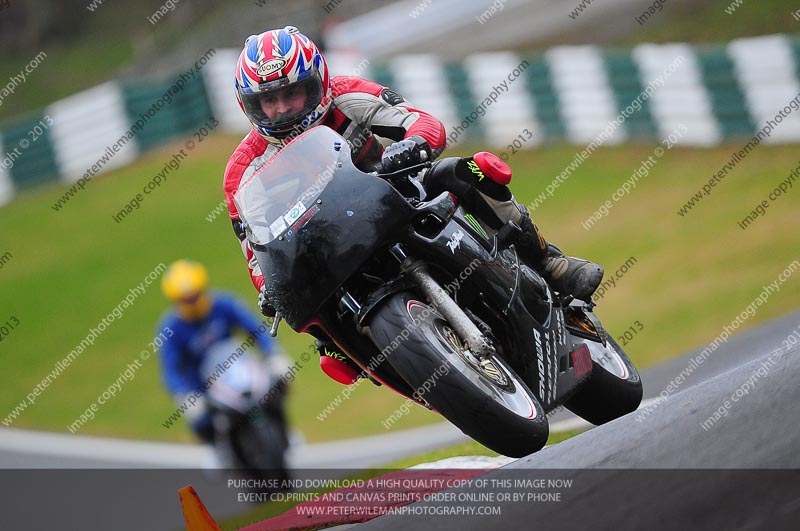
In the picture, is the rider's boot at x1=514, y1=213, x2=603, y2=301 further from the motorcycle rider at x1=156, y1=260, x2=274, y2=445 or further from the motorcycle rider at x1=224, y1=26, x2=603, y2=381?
the motorcycle rider at x1=156, y1=260, x2=274, y2=445

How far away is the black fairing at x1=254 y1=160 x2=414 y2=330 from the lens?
515 cm

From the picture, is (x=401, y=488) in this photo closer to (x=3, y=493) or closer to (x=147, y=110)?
(x=3, y=493)

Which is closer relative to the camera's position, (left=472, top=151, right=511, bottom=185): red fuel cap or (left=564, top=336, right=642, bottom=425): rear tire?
(left=472, top=151, right=511, bottom=185): red fuel cap

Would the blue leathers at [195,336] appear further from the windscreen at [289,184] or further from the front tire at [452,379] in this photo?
the front tire at [452,379]

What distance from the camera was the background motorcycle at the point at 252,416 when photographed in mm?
9438

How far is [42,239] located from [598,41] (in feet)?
39.6

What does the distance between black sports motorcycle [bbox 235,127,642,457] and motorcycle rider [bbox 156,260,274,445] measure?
4.43 meters

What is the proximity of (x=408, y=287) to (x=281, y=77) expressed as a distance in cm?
133

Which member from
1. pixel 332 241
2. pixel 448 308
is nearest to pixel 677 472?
pixel 448 308

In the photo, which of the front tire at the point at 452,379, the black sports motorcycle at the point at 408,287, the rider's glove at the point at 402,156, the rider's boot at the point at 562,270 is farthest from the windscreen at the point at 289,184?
the rider's boot at the point at 562,270

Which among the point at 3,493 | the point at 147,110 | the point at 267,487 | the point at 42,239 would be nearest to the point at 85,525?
the point at 3,493

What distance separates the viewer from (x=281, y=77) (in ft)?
19.0

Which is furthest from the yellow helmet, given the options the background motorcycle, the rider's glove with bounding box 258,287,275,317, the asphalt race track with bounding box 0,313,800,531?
the asphalt race track with bounding box 0,313,800,531

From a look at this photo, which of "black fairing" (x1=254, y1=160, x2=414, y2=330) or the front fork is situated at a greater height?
"black fairing" (x1=254, y1=160, x2=414, y2=330)
